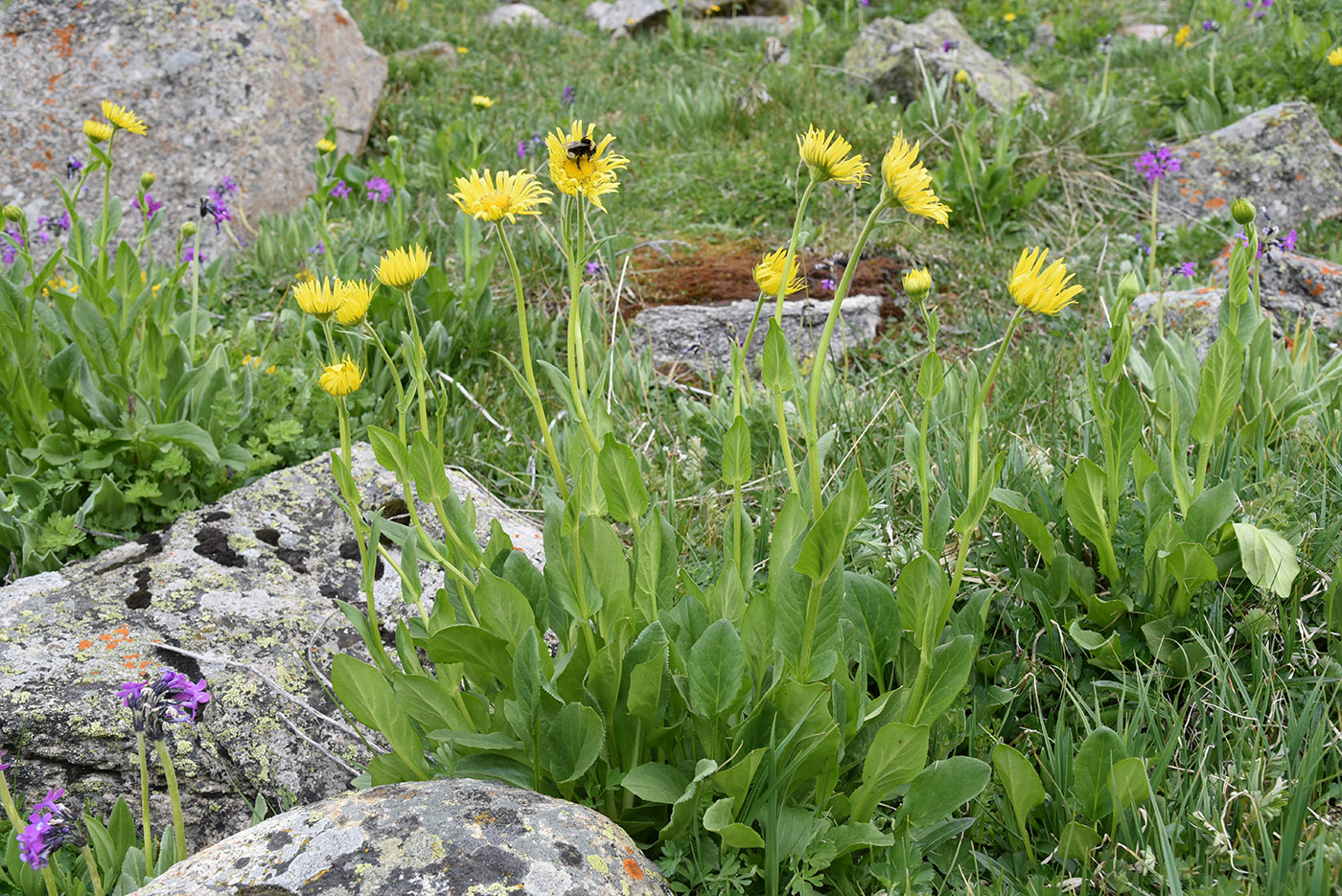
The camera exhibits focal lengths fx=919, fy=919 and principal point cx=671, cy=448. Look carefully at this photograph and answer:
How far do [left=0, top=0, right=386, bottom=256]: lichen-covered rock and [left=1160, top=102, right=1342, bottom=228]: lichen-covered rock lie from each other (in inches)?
170

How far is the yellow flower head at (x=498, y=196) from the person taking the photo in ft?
4.28

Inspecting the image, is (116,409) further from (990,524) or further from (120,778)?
(990,524)

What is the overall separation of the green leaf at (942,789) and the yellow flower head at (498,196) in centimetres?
100

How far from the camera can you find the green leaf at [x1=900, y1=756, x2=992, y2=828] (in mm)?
1321

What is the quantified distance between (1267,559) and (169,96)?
5204 mm

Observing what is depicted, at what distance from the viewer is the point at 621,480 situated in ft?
4.50

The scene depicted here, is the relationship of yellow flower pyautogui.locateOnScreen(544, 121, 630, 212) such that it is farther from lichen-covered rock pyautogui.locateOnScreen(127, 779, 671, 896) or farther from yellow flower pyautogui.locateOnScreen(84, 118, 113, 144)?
yellow flower pyautogui.locateOnScreen(84, 118, 113, 144)

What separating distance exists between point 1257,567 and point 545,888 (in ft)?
4.37

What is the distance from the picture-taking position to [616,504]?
1.41 m

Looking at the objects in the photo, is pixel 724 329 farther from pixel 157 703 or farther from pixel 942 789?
pixel 157 703

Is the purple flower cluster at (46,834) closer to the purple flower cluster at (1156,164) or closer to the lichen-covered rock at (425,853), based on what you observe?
the lichen-covered rock at (425,853)

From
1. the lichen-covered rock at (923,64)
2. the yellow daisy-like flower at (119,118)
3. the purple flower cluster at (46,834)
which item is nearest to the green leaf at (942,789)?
the purple flower cluster at (46,834)

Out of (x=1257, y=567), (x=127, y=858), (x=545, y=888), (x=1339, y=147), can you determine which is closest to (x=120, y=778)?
(x=127, y=858)

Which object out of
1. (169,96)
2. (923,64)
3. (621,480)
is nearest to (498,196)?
(621,480)
